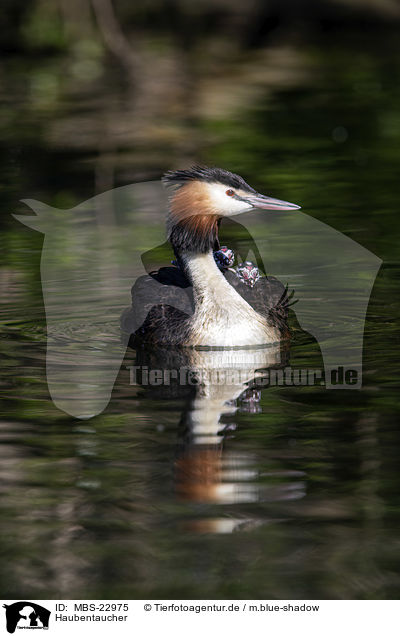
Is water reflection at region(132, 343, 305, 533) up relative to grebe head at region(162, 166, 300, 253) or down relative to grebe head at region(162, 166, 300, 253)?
down

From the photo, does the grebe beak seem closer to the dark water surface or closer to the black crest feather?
the black crest feather

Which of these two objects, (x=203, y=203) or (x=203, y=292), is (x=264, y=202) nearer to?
(x=203, y=203)

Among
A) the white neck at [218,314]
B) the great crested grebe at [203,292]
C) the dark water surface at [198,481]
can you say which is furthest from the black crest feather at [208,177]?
the dark water surface at [198,481]

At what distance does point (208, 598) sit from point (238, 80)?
58.5 feet

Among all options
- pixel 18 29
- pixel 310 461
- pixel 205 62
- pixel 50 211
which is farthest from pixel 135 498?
pixel 18 29

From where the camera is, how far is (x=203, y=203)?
31.4ft

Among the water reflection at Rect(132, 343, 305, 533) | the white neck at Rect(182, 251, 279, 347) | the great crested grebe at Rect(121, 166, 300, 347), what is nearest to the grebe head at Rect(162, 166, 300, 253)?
the great crested grebe at Rect(121, 166, 300, 347)

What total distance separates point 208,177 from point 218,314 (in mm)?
1005

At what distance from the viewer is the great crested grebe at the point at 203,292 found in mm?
9352

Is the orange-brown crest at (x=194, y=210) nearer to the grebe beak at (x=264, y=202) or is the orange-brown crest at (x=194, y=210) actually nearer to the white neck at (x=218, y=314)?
the white neck at (x=218, y=314)

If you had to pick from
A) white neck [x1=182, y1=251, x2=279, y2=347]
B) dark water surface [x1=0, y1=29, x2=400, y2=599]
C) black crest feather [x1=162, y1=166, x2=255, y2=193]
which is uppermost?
black crest feather [x1=162, y1=166, x2=255, y2=193]

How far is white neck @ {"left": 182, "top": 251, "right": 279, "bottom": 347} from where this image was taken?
9305 millimetres

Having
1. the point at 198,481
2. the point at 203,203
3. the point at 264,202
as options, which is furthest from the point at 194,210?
the point at 198,481

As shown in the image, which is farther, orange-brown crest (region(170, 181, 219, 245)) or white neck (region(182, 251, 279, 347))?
orange-brown crest (region(170, 181, 219, 245))
